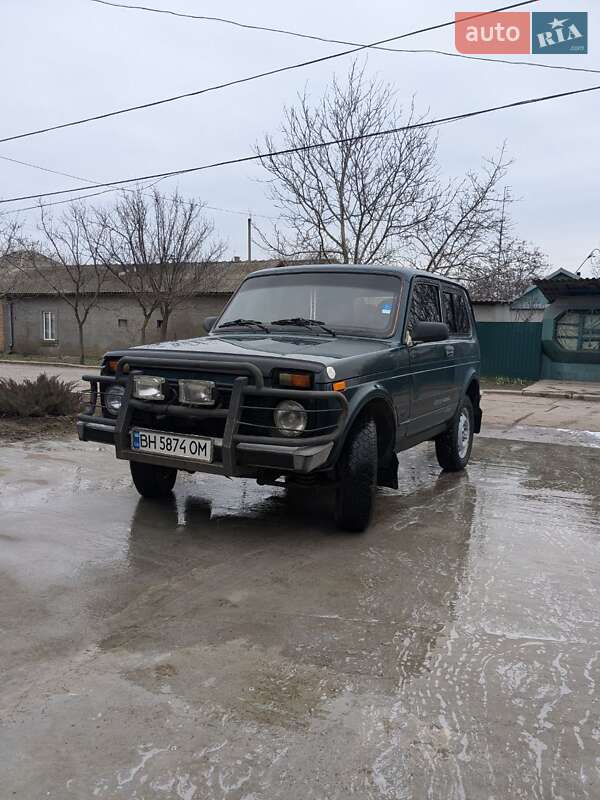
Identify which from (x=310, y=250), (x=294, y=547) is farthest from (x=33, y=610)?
(x=310, y=250)

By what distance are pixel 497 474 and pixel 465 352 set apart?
1328 mm

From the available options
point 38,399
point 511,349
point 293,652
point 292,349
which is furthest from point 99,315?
point 293,652

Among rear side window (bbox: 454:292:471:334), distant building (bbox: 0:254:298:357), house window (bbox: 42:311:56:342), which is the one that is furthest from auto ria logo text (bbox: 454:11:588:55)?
house window (bbox: 42:311:56:342)

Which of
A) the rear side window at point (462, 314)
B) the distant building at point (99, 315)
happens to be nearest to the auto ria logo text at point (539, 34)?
the rear side window at point (462, 314)

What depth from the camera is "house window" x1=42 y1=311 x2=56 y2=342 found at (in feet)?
103

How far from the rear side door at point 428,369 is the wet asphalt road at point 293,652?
0.90 metres

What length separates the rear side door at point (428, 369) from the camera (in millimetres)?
5559

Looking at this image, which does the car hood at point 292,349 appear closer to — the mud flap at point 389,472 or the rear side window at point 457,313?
the mud flap at point 389,472

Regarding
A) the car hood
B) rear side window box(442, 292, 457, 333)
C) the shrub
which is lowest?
the shrub

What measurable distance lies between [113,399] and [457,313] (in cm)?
379

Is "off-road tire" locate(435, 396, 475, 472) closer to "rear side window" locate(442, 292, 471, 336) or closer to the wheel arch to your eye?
"rear side window" locate(442, 292, 471, 336)

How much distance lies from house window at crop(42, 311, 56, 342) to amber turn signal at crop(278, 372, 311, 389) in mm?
29289

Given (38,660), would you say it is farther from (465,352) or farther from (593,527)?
(465,352)

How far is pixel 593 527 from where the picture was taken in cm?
519
